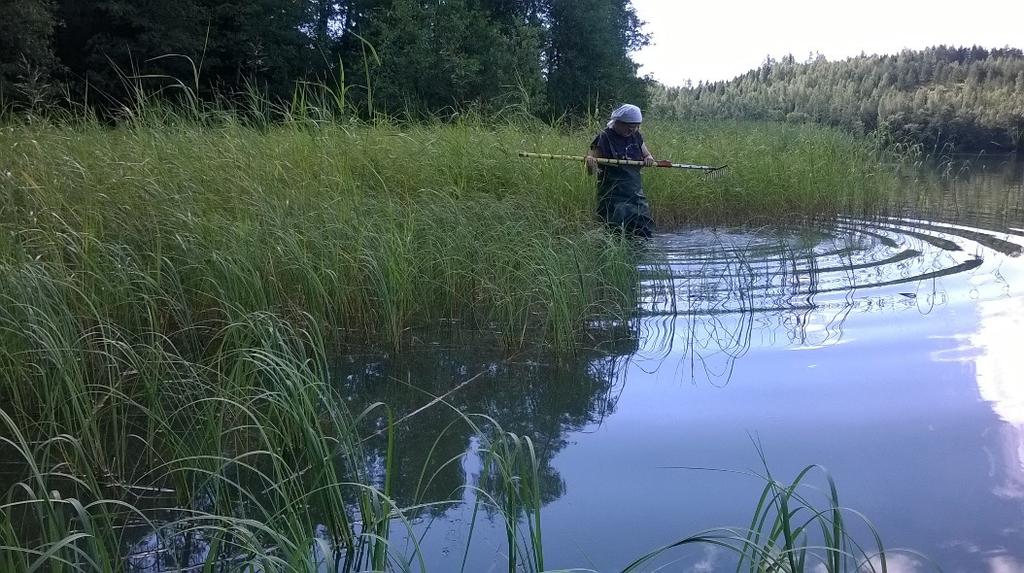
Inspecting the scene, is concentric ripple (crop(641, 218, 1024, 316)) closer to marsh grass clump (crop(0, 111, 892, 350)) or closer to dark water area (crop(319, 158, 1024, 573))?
dark water area (crop(319, 158, 1024, 573))

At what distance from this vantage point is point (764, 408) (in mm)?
3941

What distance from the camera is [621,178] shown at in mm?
7613

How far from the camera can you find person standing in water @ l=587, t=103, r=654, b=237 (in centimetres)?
752

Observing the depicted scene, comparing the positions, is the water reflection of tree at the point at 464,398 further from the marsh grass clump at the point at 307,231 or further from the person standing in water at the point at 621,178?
the person standing in water at the point at 621,178

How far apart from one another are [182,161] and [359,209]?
4.35 ft

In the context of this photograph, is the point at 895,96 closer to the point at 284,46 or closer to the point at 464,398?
the point at 284,46

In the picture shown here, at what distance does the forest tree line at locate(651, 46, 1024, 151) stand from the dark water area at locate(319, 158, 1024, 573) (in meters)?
8.32

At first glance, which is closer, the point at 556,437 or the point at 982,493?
the point at 982,493

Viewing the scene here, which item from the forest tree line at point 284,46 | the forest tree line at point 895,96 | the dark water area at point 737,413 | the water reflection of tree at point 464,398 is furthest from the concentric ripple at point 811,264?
the forest tree line at point 284,46

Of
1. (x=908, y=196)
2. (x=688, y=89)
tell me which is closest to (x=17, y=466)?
(x=908, y=196)

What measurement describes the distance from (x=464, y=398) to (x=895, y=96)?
63.8ft

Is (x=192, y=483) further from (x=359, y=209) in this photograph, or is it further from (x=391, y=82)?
(x=391, y=82)

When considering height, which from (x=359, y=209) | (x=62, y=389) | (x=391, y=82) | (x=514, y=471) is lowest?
(x=514, y=471)

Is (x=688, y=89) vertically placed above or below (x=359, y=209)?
above
